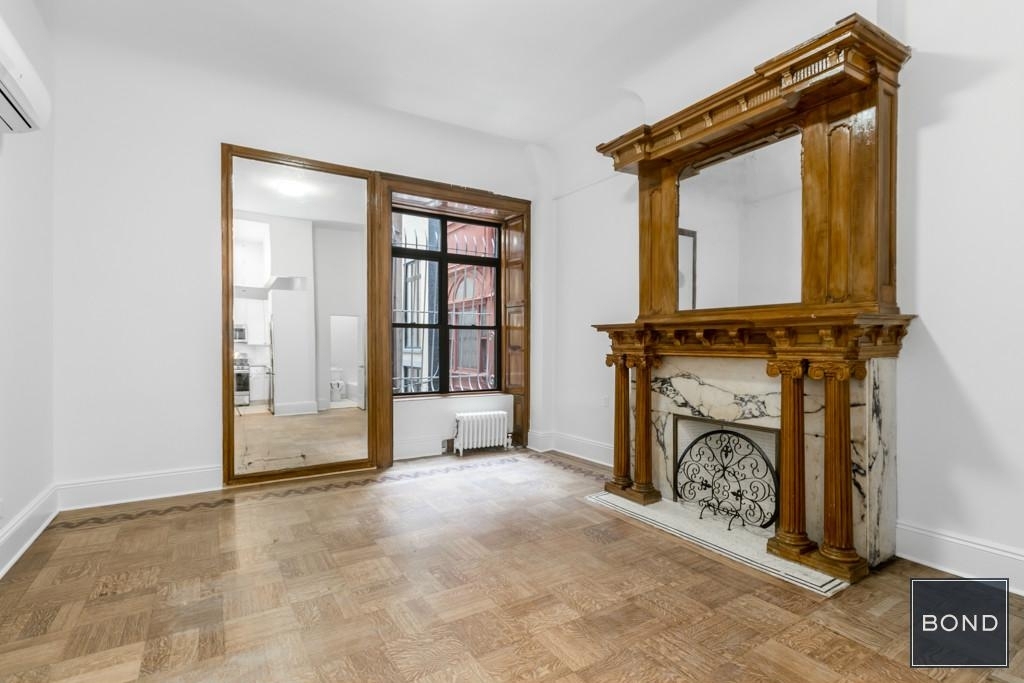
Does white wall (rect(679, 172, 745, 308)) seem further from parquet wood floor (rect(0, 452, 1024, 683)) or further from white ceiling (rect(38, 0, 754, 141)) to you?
parquet wood floor (rect(0, 452, 1024, 683))

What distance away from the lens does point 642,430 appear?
3494 millimetres

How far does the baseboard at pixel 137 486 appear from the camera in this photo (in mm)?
3236

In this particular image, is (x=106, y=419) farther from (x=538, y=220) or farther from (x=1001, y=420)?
(x=1001, y=420)

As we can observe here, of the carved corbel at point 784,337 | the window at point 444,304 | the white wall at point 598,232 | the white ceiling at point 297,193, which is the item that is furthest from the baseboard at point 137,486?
the carved corbel at point 784,337

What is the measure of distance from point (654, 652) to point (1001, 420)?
1875mm

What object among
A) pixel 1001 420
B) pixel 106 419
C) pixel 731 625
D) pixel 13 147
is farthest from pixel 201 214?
pixel 1001 420

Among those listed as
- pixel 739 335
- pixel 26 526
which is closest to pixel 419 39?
pixel 739 335

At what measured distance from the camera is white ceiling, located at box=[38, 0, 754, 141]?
2.99 metres

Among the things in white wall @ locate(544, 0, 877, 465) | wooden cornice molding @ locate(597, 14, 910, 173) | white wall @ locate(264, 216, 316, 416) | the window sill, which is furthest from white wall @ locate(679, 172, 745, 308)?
white wall @ locate(264, 216, 316, 416)

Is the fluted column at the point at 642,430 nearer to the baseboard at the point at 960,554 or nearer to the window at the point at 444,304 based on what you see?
the baseboard at the point at 960,554

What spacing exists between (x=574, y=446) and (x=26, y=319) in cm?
404

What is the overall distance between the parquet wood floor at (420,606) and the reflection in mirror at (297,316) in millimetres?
863

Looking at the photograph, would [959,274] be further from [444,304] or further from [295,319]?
[295,319]

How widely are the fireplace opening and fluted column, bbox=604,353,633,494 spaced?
1.14 feet
